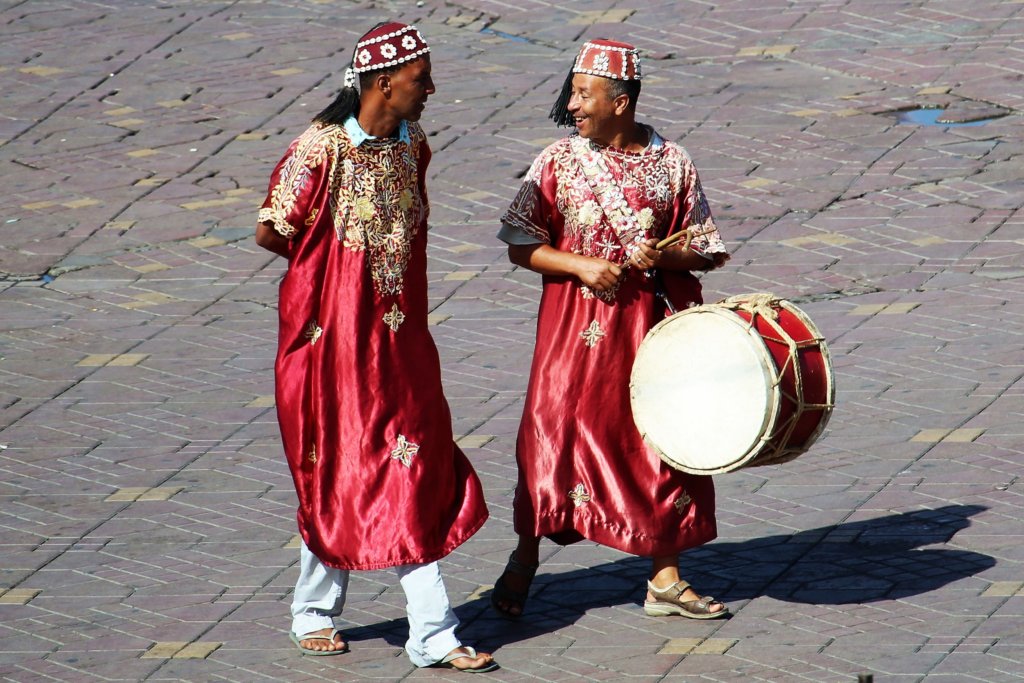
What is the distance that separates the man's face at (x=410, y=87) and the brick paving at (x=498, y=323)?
1742 mm

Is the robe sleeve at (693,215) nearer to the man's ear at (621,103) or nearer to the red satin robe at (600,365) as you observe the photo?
the red satin robe at (600,365)

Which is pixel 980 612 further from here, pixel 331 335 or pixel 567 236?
pixel 331 335

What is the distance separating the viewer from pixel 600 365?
605 centimetres

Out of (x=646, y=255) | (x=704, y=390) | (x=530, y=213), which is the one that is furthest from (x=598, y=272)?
(x=704, y=390)

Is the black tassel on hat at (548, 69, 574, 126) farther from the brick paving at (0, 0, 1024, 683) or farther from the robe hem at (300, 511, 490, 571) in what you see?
the brick paving at (0, 0, 1024, 683)

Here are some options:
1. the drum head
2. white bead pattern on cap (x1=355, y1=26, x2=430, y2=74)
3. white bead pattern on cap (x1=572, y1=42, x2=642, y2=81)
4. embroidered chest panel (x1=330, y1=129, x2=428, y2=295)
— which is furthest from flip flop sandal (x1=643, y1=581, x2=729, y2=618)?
white bead pattern on cap (x1=355, y1=26, x2=430, y2=74)

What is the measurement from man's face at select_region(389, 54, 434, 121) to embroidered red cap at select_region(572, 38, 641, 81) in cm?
56

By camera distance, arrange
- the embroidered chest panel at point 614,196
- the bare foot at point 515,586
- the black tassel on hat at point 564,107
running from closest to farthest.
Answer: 1. the embroidered chest panel at point 614,196
2. the black tassel on hat at point 564,107
3. the bare foot at point 515,586

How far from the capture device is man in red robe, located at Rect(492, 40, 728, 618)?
594 cm

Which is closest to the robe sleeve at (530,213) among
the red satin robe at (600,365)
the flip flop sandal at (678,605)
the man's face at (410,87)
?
the red satin robe at (600,365)

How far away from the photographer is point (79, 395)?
8.59 metres

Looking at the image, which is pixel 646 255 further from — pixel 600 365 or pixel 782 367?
pixel 782 367

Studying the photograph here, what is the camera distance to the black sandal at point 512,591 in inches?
242

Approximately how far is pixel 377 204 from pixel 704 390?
3.85ft
